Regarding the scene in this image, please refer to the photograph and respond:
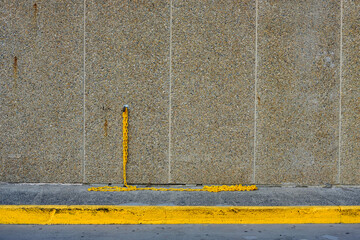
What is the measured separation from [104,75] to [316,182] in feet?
13.3

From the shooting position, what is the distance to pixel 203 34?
6520 millimetres

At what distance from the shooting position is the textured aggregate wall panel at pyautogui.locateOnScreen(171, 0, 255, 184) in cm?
652

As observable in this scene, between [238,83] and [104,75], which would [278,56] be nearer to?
[238,83]

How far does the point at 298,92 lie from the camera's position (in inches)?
259

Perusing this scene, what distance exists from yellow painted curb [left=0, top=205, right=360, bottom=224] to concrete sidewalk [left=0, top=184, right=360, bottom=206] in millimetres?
172

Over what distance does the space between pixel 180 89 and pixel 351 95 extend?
2935mm

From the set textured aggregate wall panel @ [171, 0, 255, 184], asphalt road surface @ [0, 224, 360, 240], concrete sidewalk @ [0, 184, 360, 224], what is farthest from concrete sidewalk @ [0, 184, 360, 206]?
textured aggregate wall panel @ [171, 0, 255, 184]

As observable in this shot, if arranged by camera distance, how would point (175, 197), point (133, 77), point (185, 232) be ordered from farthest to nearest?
1. point (133, 77)
2. point (175, 197)
3. point (185, 232)

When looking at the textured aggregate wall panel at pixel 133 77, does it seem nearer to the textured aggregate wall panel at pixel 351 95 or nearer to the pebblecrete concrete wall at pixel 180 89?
the pebblecrete concrete wall at pixel 180 89

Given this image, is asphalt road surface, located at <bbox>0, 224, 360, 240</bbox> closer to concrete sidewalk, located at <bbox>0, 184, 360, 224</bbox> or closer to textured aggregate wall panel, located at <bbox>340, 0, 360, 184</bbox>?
Result: concrete sidewalk, located at <bbox>0, 184, 360, 224</bbox>

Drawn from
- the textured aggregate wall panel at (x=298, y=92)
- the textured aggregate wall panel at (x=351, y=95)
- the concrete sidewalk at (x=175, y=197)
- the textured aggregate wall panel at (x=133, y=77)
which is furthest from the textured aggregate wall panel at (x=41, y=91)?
the textured aggregate wall panel at (x=351, y=95)

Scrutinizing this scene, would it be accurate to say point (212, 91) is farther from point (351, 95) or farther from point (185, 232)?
point (185, 232)

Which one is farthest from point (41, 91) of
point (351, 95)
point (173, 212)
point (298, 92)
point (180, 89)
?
point (351, 95)

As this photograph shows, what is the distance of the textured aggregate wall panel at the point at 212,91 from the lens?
21.4ft
